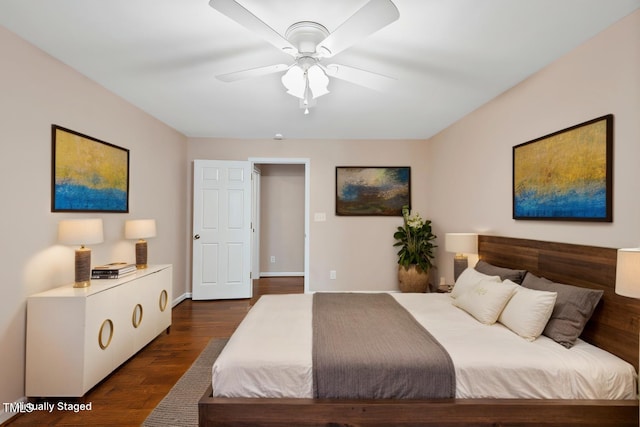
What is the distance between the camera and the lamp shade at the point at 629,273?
132 centimetres

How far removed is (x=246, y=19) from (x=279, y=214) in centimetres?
497

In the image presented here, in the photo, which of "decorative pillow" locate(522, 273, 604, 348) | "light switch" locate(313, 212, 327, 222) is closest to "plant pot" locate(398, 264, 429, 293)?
"light switch" locate(313, 212, 327, 222)

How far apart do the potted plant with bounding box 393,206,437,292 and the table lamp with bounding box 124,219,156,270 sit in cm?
320

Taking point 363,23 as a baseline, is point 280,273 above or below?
below

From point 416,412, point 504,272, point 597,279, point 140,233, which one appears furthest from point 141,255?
point 597,279

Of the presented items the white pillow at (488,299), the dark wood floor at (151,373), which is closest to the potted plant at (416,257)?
the white pillow at (488,299)

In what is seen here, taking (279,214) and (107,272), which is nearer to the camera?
(107,272)

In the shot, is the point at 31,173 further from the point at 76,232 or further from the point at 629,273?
the point at 629,273

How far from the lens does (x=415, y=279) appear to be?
4.34 meters

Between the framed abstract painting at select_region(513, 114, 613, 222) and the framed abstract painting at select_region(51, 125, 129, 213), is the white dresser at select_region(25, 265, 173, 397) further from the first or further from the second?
the framed abstract painting at select_region(513, 114, 613, 222)

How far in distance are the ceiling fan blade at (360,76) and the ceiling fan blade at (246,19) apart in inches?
13.2

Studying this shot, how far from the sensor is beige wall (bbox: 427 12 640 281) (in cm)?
175

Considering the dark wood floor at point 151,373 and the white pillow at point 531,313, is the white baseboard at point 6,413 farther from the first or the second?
the white pillow at point 531,313

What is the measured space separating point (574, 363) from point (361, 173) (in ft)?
11.4
